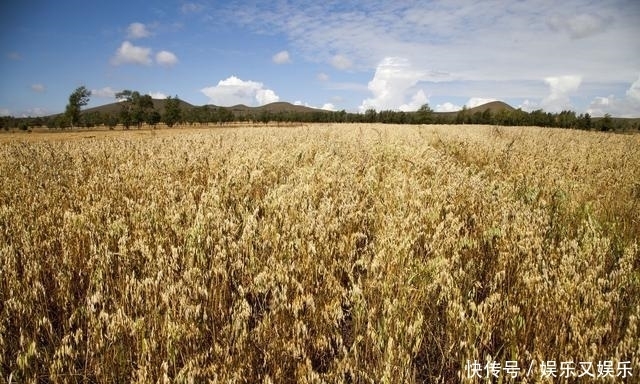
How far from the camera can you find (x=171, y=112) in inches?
3504

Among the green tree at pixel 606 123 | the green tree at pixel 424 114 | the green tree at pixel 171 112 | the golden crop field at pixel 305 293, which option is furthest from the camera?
the green tree at pixel 424 114

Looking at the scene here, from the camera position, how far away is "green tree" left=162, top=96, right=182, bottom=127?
8850 cm

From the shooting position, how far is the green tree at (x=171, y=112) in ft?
290

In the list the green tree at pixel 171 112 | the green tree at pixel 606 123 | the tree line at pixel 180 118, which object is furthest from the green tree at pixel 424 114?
the green tree at pixel 171 112

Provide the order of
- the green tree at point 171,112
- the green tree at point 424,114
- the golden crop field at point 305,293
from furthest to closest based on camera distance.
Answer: the green tree at point 424,114 → the green tree at point 171,112 → the golden crop field at point 305,293

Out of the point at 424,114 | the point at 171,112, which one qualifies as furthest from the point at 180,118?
the point at 424,114

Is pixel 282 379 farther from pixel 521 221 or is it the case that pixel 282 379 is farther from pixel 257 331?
pixel 521 221

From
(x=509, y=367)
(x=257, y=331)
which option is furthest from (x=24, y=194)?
(x=509, y=367)

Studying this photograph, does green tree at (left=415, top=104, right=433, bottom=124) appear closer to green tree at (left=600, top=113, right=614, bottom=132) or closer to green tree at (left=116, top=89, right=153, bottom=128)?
green tree at (left=600, top=113, right=614, bottom=132)

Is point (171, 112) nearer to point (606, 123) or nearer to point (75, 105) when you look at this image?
point (75, 105)

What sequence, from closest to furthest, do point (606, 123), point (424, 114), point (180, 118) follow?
point (606, 123) < point (180, 118) < point (424, 114)

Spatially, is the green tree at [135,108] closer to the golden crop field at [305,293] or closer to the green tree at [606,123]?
the golden crop field at [305,293]

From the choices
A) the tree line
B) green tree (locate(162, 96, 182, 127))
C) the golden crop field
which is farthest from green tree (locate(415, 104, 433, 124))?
the golden crop field

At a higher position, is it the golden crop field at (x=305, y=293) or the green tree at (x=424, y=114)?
the green tree at (x=424, y=114)
